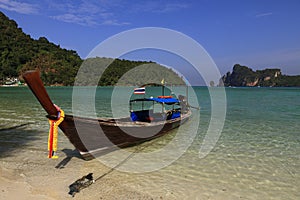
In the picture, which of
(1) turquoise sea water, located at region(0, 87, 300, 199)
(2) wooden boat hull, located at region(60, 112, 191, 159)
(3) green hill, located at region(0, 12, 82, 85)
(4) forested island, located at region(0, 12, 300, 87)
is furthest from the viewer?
(3) green hill, located at region(0, 12, 82, 85)

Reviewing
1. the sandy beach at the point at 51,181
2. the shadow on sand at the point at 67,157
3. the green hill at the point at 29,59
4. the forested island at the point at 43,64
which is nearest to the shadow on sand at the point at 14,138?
the sandy beach at the point at 51,181

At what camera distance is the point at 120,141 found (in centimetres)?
902

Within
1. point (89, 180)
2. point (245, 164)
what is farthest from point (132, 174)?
point (245, 164)

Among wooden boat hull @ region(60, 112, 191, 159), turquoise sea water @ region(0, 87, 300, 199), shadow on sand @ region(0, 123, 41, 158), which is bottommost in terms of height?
turquoise sea water @ region(0, 87, 300, 199)

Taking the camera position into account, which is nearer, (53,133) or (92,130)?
(53,133)

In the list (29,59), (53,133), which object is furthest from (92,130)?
(29,59)

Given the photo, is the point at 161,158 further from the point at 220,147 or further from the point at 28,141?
the point at 28,141

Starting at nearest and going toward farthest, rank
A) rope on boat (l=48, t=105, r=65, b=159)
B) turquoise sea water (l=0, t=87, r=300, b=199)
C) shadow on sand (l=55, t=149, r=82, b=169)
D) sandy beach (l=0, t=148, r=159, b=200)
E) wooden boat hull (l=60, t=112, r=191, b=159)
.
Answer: sandy beach (l=0, t=148, r=159, b=200) < rope on boat (l=48, t=105, r=65, b=159) < turquoise sea water (l=0, t=87, r=300, b=199) < wooden boat hull (l=60, t=112, r=191, b=159) < shadow on sand (l=55, t=149, r=82, b=169)

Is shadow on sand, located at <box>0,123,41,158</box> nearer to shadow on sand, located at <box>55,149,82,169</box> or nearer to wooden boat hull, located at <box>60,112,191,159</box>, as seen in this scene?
shadow on sand, located at <box>55,149,82,169</box>

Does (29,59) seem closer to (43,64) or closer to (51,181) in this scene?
(43,64)

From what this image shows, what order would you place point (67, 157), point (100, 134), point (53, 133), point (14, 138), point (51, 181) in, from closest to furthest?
point (53, 133) → point (51, 181) → point (100, 134) → point (67, 157) → point (14, 138)

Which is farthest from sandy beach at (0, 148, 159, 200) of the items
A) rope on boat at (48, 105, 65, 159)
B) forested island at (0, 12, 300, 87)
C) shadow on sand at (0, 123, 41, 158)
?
forested island at (0, 12, 300, 87)

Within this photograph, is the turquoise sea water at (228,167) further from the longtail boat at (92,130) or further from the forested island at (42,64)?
the forested island at (42,64)

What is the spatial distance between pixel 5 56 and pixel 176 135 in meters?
124
